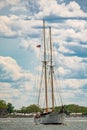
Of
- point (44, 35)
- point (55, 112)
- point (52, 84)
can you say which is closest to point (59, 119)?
point (55, 112)

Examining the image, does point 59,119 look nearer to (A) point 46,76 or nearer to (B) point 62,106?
(B) point 62,106

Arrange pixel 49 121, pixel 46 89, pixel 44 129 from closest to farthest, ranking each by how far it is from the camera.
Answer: pixel 44 129, pixel 49 121, pixel 46 89

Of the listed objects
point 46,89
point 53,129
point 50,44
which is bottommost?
point 53,129

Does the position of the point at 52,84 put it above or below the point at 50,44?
below

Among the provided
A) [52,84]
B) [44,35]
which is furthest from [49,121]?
[44,35]

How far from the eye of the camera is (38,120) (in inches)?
6594

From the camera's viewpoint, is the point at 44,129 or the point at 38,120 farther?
the point at 38,120

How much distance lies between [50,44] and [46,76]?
400 inches

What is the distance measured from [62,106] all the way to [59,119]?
3.82 metres

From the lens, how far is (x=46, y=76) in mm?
174875

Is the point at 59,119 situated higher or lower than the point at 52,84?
lower

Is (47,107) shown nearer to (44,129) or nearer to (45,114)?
(45,114)

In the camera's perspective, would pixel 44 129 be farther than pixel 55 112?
No

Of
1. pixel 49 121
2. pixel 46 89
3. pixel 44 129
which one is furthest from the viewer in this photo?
pixel 46 89
